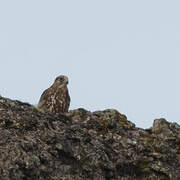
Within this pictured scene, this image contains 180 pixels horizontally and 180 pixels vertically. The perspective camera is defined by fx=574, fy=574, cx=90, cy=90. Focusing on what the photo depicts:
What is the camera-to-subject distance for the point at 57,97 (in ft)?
68.1

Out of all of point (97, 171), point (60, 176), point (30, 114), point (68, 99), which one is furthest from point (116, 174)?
point (68, 99)

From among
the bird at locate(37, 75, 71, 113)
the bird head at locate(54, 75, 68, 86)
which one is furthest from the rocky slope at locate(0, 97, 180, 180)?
the bird head at locate(54, 75, 68, 86)

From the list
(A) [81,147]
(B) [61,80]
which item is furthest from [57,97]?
(A) [81,147]

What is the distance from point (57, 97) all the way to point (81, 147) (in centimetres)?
687

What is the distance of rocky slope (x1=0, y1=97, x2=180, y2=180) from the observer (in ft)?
42.2

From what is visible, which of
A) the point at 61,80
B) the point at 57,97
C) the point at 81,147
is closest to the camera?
the point at 81,147

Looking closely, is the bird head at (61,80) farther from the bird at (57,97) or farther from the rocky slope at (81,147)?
the rocky slope at (81,147)

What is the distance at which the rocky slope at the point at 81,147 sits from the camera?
42.2ft

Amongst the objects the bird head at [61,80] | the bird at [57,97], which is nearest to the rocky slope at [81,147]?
the bird at [57,97]

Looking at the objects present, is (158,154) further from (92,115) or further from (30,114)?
(30,114)

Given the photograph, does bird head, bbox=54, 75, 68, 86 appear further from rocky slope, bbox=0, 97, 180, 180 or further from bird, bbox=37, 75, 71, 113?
rocky slope, bbox=0, 97, 180, 180

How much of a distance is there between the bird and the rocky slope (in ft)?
16.0

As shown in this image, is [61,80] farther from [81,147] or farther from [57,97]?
[81,147]

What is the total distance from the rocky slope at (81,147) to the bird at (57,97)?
4887 mm
